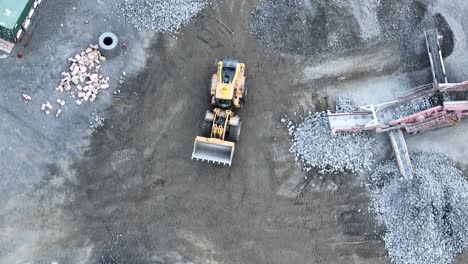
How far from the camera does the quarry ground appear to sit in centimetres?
2484

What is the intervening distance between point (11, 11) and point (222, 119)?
9.82 metres

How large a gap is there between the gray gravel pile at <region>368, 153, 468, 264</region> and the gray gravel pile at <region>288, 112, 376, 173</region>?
5.37ft

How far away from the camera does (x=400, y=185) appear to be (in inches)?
1004

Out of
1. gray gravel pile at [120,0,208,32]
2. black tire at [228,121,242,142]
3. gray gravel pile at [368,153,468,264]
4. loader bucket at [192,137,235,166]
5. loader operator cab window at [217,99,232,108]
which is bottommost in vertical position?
gray gravel pile at [368,153,468,264]

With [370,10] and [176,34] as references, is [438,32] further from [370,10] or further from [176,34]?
[176,34]

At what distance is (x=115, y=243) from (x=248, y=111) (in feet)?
25.3

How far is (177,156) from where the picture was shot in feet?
85.1

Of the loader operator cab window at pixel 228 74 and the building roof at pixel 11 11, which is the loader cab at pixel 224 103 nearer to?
the loader operator cab window at pixel 228 74

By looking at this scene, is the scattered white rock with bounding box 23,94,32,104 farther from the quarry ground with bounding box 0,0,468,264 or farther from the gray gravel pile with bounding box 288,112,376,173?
the gray gravel pile with bounding box 288,112,376,173

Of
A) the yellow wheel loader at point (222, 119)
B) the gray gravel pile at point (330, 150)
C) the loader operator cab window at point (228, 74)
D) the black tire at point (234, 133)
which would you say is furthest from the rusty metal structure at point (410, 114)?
the loader operator cab window at point (228, 74)

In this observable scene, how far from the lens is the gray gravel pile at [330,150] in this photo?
25938 mm

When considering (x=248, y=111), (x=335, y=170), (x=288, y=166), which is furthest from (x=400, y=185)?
(x=248, y=111)

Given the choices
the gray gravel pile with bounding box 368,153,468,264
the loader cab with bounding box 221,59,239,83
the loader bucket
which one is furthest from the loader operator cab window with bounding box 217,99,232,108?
the gray gravel pile with bounding box 368,153,468,264

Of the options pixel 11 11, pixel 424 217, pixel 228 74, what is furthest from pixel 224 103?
pixel 11 11
